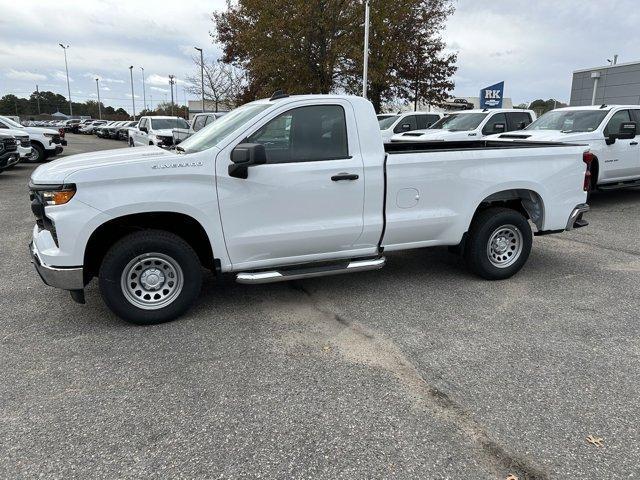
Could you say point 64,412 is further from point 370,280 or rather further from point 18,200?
point 18,200

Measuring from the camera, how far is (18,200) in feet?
35.8

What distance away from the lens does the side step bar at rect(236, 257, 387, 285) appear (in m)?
4.48

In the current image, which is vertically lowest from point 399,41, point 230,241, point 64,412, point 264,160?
point 64,412

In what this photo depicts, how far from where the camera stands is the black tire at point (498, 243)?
5504mm

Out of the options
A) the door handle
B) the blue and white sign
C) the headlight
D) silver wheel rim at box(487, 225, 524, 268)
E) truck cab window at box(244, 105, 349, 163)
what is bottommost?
silver wheel rim at box(487, 225, 524, 268)

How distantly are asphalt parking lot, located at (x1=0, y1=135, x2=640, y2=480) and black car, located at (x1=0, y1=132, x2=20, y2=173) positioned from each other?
31.5ft

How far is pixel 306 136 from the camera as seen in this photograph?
183 inches

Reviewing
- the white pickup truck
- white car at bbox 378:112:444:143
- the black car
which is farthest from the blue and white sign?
the white pickup truck

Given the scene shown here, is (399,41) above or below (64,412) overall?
above

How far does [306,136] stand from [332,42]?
2065cm

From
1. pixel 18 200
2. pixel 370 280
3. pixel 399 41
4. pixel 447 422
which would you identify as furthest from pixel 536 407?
pixel 399 41

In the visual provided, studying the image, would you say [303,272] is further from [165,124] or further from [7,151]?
[165,124]

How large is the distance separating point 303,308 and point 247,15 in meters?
24.9

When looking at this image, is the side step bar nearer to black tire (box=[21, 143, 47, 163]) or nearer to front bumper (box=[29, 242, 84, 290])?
front bumper (box=[29, 242, 84, 290])
